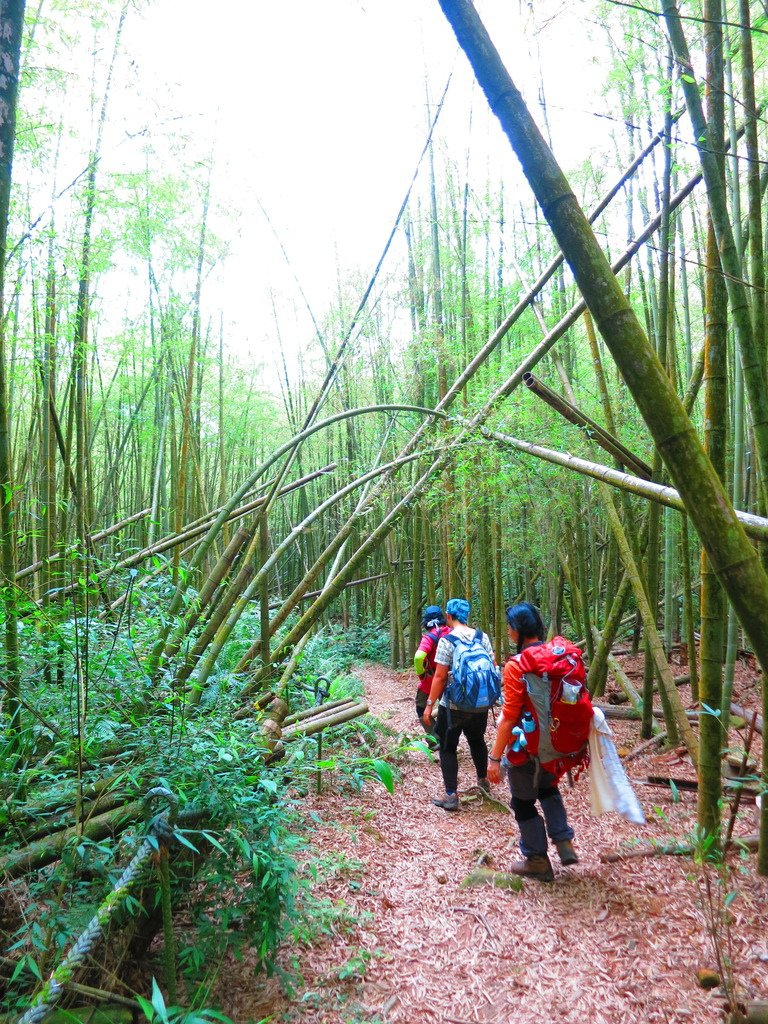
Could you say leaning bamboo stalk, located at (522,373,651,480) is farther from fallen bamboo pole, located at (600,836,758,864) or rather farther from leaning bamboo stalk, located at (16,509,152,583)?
leaning bamboo stalk, located at (16,509,152,583)

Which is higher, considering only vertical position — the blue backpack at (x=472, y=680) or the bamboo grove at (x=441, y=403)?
the bamboo grove at (x=441, y=403)

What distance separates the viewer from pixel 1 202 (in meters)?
1.54

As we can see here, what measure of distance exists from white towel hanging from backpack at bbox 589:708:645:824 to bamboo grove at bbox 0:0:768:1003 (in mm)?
274

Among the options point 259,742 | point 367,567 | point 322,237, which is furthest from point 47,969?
point 367,567

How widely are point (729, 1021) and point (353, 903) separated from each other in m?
1.43

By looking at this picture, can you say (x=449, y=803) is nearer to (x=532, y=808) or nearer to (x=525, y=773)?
(x=532, y=808)

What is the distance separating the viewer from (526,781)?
253 cm

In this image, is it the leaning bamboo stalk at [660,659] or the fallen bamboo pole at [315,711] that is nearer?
the leaning bamboo stalk at [660,659]

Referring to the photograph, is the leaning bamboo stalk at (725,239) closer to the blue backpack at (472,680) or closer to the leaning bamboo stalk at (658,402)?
the leaning bamboo stalk at (658,402)

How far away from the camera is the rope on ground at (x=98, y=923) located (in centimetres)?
121

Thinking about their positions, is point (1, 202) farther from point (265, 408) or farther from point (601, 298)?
point (265, 408)

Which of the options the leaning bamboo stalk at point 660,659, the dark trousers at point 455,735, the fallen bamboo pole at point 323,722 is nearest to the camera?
the fallen bamboo pole at point 323,722

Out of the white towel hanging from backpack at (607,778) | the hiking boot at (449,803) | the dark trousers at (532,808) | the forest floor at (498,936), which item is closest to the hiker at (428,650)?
the hiking boot at (449,803)

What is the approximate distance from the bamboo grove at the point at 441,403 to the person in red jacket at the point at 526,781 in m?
0.63
